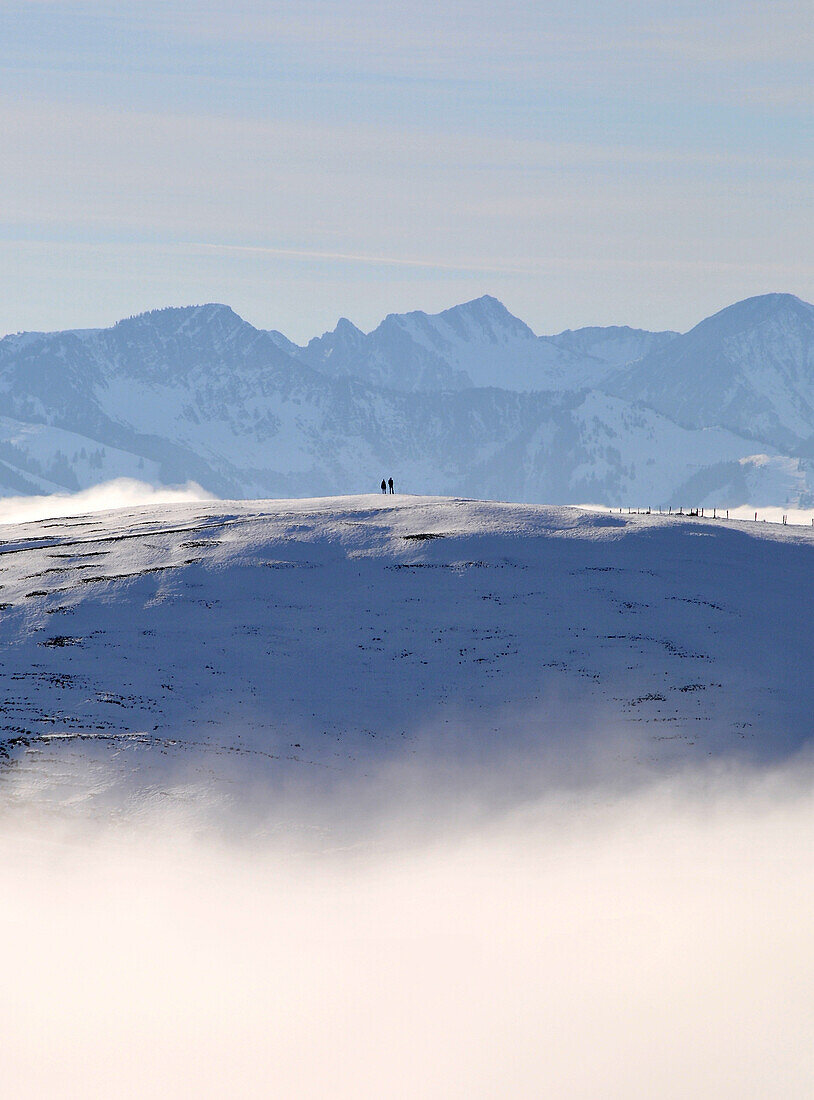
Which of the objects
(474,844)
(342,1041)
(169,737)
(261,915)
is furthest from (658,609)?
(342,1041)

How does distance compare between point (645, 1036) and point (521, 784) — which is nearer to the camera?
point (645, 1036)

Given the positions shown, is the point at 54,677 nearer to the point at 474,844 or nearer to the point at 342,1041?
the point at 474,844

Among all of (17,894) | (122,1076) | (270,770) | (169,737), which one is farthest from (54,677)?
(122,1076)

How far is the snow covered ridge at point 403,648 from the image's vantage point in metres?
33.3

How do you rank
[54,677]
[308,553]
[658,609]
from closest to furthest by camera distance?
[54,677], [658,609], [308,553]

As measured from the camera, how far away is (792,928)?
24188 mm

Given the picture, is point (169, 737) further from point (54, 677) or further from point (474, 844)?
point (474, 844)

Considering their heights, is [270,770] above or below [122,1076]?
above

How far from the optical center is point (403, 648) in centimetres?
3891

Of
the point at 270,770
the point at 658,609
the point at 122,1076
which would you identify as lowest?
the point at 122,1076

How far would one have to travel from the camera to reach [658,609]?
135 ft

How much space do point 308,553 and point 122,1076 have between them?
94.0 ft

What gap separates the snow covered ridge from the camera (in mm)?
33312

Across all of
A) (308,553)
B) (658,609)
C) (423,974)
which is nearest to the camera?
(423,974)
